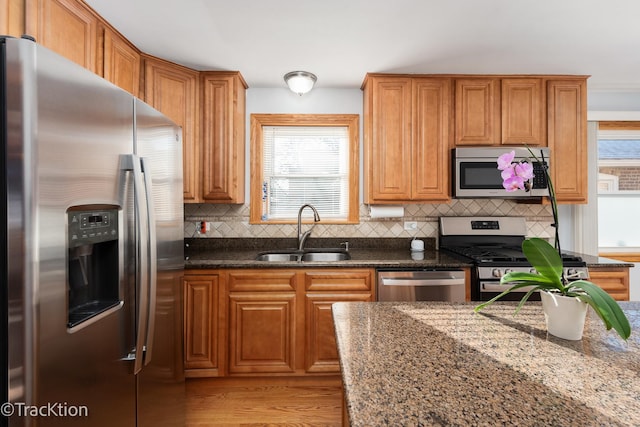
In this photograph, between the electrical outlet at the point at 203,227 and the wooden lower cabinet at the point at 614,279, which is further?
the electrical outlet at the point at 203,227

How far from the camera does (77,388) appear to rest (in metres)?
0.99

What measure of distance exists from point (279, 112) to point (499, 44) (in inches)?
69.4

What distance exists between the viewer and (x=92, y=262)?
1.16m

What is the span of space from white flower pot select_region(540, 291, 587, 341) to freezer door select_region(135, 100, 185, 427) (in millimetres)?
1381

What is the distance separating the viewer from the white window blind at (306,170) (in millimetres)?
3041

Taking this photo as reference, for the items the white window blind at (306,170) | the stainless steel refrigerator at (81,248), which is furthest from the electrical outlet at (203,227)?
the stainless steel refrigerator at (81,248)

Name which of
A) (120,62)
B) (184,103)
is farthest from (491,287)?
(120,62)

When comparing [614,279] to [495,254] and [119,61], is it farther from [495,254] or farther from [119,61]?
[119,61]

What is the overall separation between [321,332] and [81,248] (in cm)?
166

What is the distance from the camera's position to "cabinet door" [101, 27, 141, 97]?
→ 194 cm

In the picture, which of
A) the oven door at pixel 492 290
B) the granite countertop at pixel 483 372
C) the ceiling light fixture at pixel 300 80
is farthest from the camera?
the ceiling light fixture at pixel 300 80

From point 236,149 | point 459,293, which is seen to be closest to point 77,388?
point 236,149

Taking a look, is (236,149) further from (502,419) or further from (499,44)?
(502,419)

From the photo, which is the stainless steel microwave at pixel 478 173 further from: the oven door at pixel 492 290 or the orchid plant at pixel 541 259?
the orchid plant at pixel 541 259
